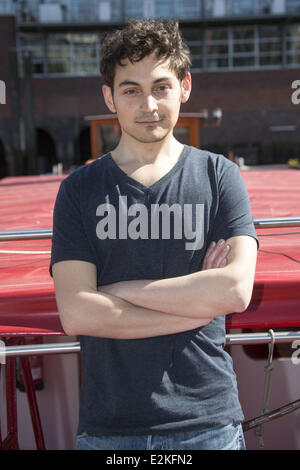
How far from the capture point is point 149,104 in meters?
1.26

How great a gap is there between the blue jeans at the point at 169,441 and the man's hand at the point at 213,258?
0.34 meters

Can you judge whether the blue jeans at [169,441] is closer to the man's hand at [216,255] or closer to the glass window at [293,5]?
the man's hand at [216,255]

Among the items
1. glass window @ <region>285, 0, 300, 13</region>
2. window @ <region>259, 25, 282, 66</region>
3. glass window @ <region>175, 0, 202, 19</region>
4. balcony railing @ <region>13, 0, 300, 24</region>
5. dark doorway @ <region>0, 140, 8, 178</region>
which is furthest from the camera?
dark doorway @ <region>0, 140, 8, 178</region>

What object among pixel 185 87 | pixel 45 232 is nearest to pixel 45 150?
pixel 45 232

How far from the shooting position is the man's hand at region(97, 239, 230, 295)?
48.9 inches

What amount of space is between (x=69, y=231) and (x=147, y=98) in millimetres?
381

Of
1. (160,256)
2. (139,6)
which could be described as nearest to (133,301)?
(160,256)

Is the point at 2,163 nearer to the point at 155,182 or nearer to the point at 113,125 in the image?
the point at 113,125

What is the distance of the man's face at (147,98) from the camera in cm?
127

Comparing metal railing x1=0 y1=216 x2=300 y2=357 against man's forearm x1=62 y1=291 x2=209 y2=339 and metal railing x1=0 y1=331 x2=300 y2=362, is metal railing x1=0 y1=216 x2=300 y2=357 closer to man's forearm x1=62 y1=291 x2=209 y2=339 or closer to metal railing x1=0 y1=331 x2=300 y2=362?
metal railing x1=0 y1=331 x2=300 y2=362

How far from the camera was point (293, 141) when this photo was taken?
2130 cm

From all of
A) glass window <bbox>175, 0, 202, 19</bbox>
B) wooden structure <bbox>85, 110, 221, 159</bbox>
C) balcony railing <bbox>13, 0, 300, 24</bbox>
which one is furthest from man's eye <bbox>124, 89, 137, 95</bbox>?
glass window <bbox>175, 0, 202, 19</bbox>

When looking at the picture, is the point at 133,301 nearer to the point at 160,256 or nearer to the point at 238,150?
the point at 160,256

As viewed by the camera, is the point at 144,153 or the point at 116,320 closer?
the point at 116,320
